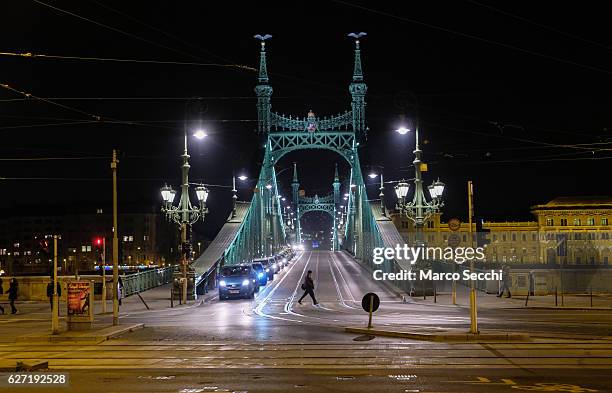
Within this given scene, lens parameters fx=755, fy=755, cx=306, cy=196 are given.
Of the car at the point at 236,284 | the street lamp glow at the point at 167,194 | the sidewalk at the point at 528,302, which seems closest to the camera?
the sidewalk at the point at 528,302

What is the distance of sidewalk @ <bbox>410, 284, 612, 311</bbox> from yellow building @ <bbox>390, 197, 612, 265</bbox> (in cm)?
265

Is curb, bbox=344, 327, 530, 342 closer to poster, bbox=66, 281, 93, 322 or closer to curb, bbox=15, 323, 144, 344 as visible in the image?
curb, bbox=15, 323, 144, 344

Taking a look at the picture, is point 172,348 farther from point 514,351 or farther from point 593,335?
point 593,335

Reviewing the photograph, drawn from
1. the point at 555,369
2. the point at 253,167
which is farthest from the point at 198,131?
the point at 253,167

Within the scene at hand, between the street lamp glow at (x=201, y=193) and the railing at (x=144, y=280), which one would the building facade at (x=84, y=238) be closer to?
the railing at (x=144, y=280)

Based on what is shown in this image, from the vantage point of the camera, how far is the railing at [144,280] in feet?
130

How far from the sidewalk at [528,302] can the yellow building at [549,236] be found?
2646 millimetres

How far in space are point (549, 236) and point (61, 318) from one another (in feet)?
98.0

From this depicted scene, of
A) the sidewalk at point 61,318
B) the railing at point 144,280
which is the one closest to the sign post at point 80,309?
the sidewalk at point 61,318

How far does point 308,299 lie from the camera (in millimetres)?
37438

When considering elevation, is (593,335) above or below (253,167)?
below

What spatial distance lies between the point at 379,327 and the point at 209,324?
19.5ft

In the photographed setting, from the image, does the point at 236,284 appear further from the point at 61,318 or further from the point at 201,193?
the point at 61,318

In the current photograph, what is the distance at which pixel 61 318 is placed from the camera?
27.9m
